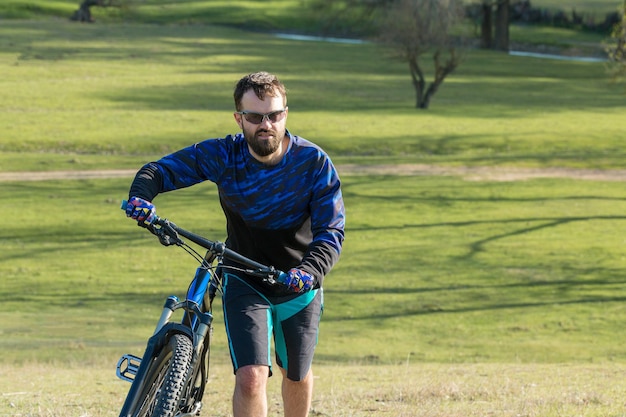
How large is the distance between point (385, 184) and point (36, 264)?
1078 cm

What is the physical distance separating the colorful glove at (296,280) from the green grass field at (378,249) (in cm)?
312

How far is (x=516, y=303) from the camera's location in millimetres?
18375

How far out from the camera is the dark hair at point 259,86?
18.1 feet

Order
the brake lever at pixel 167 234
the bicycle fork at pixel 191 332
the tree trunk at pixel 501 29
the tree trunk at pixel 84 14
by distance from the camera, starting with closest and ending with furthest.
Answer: the brake lever at pixel 167 234
the bicycle fork at pixel 191 332
the tree trunk at pixel 501 29
the tree trunk at pixel 84 14

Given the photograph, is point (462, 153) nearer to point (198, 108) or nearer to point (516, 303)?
point (198, 108)

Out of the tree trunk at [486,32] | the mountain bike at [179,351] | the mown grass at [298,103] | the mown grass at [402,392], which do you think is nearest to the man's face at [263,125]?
the mountain bike at [179,351]

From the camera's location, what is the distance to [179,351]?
206 inches

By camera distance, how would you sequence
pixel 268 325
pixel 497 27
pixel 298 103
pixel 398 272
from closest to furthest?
pixel 268 325 < pixel 398 272 < pixel 298 103 < pixel 497 27

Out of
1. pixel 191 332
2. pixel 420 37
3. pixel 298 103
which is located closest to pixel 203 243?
pixel 191 332

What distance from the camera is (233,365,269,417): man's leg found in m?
5.45

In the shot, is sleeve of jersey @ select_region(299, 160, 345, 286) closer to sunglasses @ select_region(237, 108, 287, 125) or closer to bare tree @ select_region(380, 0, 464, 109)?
sunglasses @ select_region(237, 108, 287, 125)

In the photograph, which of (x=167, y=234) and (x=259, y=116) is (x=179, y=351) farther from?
(x=259, y=116)

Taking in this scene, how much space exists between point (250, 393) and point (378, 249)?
16882 millimetres

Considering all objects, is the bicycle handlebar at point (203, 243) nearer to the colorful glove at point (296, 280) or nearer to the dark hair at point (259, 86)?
the colorful glove at point (296, 280)
